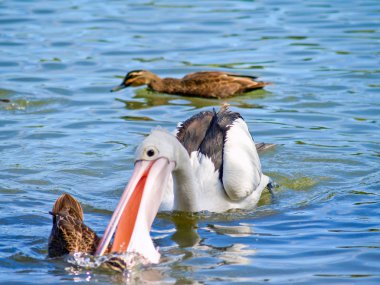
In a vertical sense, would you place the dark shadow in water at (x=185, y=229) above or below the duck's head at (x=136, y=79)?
below

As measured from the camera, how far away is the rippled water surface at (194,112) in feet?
22.7

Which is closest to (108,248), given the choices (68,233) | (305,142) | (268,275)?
(68,233)

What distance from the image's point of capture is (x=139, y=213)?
6543 millimetres

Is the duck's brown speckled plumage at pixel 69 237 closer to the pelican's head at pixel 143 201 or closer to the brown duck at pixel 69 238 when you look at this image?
the brown duck at pixel 69 238

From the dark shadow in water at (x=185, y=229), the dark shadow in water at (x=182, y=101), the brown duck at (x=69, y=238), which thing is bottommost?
the dark shadow in water at (x=185, y=229)

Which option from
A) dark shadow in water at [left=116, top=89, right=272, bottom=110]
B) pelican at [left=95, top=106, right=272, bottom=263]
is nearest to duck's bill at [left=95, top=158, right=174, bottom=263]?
pelican at [left=95, top=106, right=272, bottom=263]

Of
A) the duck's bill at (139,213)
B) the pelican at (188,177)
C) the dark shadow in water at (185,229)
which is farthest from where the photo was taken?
the dark shadow in water at (185,229)

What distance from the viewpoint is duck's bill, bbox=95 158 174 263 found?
6.42 m

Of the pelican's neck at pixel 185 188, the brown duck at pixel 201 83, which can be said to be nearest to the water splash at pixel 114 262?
the pelican's neck at pixel 185 188

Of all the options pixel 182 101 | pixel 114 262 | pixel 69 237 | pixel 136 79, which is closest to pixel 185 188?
pixel 69 237

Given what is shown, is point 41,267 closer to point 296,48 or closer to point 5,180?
point 5,180

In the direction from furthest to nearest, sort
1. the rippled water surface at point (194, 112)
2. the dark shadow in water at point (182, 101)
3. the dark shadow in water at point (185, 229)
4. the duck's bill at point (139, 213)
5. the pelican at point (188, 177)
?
1. the dark shadow in water at point (182, 101)
2. the dark shadow in water at point (185, 229)
3. the rippled water surface at point (194, 112)
4. the pelican at point (188, 177)
5. the duck's bill at point (139, 213)

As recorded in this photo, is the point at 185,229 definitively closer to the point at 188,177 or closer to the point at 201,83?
the point at 188,177

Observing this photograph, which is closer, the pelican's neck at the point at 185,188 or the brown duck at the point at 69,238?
the brown duck at the point at 69,238
